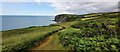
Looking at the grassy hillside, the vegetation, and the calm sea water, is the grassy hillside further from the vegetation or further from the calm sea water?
the calm sea water

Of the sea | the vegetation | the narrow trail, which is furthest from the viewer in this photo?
the sea

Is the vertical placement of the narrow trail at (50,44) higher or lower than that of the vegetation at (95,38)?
lower

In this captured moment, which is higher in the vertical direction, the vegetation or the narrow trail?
the vegetation

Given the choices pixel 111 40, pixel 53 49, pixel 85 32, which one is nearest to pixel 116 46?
pixel 111 40

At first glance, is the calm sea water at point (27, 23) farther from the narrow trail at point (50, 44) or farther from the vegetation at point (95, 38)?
the vegetation at point (95, 38)

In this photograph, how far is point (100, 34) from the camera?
16.5 m

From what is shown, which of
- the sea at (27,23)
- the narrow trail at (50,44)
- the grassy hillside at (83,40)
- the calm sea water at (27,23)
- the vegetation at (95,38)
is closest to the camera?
the vegetation at (95,38)

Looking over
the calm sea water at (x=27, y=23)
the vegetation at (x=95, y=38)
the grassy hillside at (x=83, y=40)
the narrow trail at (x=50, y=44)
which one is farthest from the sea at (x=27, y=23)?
the vegetation at (x=95, y=38)

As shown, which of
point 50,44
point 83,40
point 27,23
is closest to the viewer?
point 83,40

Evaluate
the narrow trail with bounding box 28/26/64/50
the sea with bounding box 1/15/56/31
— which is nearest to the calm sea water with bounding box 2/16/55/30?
the sea with bounding box 1/15/56/31

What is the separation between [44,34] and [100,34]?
4.78 m

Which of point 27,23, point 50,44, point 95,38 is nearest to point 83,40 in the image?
point 95,38

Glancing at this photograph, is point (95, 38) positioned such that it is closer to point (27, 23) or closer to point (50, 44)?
point (50, 44)

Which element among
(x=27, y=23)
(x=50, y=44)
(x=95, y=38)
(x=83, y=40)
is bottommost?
(x=50, y=44)
